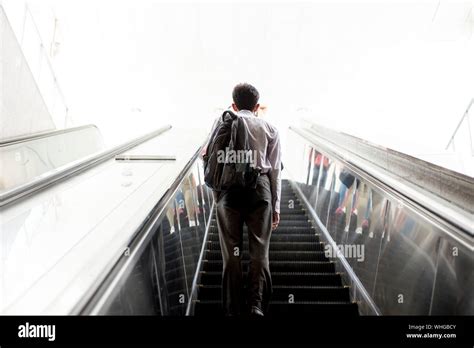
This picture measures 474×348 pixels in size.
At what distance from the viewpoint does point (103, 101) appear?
10.9 meters

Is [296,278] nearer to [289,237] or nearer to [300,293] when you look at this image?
[300,293]

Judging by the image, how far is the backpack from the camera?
266 cm

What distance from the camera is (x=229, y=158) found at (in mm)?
2699

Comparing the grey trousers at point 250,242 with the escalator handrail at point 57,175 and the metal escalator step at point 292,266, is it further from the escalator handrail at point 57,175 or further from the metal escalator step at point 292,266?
Result: the escalator handrail at point 57,175

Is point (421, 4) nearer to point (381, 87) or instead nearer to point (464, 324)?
point (381, 87)

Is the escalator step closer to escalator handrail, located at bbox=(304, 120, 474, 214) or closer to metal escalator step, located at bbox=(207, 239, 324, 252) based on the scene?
metal escalator step, located at bbox=(207, 239, 324, 252)

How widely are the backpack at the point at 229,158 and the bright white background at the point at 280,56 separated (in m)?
3.85

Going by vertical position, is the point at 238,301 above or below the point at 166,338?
below

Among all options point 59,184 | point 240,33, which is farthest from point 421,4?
point 59,184

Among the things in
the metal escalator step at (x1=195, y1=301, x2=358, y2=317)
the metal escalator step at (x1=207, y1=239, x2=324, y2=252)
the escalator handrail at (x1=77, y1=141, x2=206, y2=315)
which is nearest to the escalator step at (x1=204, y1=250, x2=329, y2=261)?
the metal escalator step at (x1=207, y1=239, x2=324, y2=252)

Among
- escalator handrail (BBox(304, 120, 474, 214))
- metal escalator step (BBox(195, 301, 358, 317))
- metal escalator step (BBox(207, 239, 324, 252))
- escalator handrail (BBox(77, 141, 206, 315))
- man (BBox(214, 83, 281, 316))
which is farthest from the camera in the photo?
metal escalator step (BBox(207, 239, 324, 252))

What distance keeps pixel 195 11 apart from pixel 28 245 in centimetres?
740

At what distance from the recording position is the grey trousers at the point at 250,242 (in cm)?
258

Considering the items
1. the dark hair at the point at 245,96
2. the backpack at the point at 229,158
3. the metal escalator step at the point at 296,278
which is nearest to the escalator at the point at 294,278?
the metal escalator step at the point at 296,278
